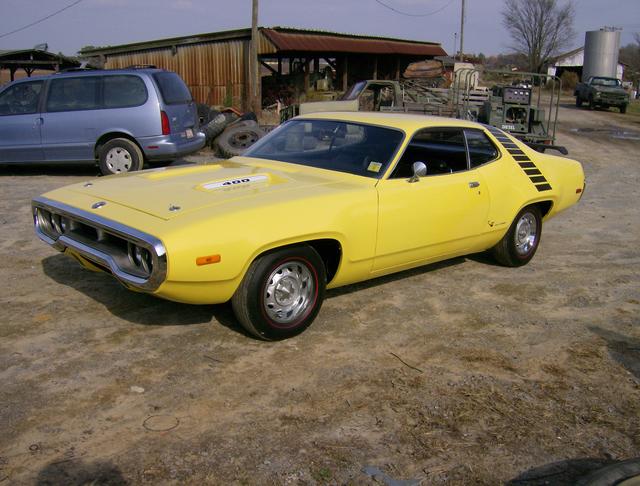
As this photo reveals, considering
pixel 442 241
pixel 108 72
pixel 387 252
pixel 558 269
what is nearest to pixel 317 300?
pixel 387 252

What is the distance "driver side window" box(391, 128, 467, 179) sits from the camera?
536cm

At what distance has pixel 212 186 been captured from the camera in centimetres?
463

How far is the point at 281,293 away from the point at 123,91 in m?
7.44

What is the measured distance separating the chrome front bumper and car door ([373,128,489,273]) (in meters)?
1.73

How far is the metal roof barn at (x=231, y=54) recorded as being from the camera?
21.3 m

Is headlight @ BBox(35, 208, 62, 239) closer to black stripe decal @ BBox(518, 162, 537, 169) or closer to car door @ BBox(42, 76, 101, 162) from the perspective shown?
black stripe decal @ BBox(518, 162, 537, 169)

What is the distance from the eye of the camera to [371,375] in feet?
13.0

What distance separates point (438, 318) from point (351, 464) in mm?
2128

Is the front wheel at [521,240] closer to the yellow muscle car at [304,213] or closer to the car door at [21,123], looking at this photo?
the yellow muscle car at [304,213]

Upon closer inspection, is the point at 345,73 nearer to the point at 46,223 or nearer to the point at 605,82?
the point at 605,82

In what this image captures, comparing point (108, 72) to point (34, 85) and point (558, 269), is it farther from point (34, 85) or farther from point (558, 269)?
point (558, 269)

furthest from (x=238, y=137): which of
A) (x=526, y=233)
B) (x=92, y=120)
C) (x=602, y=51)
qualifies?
→ (x=602, y=51)

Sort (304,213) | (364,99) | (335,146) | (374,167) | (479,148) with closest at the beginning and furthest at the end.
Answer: (304,213), (374,167), (335,146), (479,148), (364,99)

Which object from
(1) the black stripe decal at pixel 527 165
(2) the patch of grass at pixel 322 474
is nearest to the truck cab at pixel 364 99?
(1) the black stripe decal at pixel 527 165
